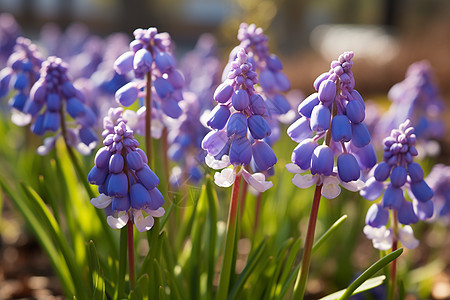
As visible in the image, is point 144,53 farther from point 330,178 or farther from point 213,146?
point 330,178

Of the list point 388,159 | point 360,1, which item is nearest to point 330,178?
point 388,159

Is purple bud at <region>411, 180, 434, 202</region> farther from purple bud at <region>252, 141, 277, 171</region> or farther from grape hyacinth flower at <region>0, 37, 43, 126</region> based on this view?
grape hyacinth flower at <region>0, 37, 43, 126</region>

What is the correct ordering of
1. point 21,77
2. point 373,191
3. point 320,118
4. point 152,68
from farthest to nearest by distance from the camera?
point 21,77 → point 152,68 → point 373,191 → point 320,118

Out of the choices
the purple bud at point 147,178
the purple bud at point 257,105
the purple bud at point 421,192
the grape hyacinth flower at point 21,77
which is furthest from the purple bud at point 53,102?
the purple bud at point 421,192

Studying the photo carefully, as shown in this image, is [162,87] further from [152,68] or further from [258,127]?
[258,127]

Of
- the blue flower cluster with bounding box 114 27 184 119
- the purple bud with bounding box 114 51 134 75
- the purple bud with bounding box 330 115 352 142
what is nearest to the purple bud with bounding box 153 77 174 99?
the blue flower cluster with bounding box 114 27 184 119

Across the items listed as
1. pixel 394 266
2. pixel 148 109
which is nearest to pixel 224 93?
pixel 148 109

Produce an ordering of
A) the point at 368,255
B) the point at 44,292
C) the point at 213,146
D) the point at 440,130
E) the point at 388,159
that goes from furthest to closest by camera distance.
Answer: the point at 368,255
the point at 440,130
the point at 44,292
the point at 388,159
the point at 213,146
